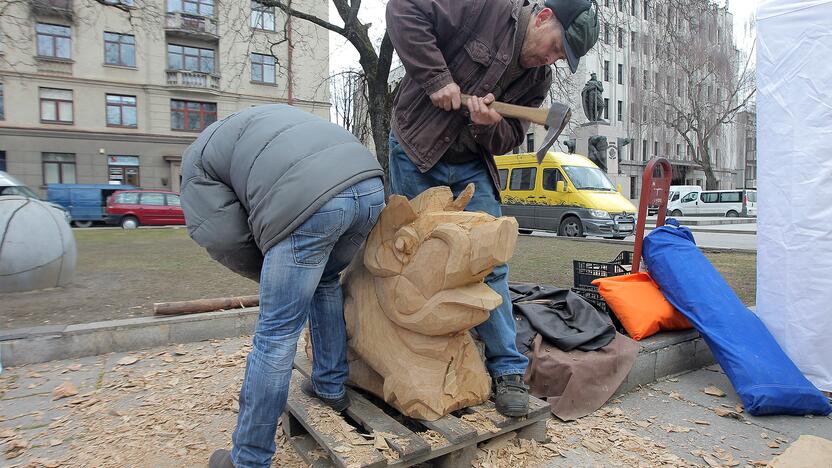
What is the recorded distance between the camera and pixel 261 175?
6.00 ft

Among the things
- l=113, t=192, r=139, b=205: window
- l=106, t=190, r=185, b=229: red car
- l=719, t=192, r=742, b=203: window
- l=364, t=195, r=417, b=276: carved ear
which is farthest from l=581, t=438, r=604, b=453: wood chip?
l=719, t=192, r=742, b=203: window

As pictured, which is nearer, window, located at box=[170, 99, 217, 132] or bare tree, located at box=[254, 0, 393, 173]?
bare tree, located at box=[254, 0, 393, 173]

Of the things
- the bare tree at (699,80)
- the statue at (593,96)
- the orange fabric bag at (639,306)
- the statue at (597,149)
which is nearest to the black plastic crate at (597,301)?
the orange fabric bag at (639,306)

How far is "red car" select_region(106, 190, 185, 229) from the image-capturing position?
18.4 metres

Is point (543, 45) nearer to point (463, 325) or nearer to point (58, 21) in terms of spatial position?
point (463, 325)

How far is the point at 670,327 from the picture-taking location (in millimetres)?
3482

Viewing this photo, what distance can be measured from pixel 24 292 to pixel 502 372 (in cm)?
518

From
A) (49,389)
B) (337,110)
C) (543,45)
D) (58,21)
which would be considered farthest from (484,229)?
(337,110)

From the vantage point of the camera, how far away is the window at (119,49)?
2412cm

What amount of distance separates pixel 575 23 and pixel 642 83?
29.4 metres

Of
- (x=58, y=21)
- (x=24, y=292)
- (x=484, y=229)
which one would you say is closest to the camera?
(x=484, y=229)

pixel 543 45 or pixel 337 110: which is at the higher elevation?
pixel 337 110

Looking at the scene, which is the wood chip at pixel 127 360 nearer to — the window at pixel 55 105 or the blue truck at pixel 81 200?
the blue truck at pixel 81 200

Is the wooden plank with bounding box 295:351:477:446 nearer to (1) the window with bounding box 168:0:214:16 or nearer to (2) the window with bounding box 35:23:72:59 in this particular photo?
(1) the window with bounding box 168:0:214:16
